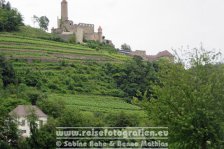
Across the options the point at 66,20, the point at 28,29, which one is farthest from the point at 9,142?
the point at 66,20

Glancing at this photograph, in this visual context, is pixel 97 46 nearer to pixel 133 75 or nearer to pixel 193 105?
pixel 133 75

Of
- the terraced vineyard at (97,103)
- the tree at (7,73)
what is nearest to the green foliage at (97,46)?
the tree at (7,73)

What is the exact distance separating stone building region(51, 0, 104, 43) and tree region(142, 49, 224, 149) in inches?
3375

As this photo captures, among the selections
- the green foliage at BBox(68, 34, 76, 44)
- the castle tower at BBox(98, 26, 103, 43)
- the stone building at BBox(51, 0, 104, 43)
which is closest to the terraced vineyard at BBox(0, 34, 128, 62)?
the green foliage at BBox(68, 34, 76, 44)

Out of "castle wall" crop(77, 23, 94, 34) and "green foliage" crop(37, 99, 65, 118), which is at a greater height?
"castle wall" crop(77, 23, 94, 34)

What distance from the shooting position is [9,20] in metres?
97.5

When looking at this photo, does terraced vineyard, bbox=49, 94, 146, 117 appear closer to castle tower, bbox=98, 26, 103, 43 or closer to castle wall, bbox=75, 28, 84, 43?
castle wall, bbox=75, 28, 84, 43

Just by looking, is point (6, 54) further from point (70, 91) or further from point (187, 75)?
point (187, 75)

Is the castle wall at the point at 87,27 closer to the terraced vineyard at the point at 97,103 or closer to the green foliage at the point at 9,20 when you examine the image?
the green foliage at the point at 9,20

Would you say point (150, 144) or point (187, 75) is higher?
point (187, 75)

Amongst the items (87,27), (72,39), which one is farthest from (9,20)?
(87,27)

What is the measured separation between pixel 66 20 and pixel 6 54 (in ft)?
148

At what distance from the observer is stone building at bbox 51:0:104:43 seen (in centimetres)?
10659

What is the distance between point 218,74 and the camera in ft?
64.3
